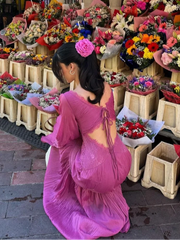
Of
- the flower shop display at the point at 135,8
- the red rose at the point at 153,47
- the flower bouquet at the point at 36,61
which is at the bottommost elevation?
the flower bouquet at the point at 36,61

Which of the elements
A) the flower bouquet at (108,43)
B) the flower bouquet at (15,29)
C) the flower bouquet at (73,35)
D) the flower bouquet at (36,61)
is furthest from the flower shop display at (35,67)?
the flower bouquet at (108,43)

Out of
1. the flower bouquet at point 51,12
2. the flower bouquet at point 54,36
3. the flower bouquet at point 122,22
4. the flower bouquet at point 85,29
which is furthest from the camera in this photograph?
the flower bouquet at point 51,12

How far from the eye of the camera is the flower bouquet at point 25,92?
11.6 ft

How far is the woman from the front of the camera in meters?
1.87

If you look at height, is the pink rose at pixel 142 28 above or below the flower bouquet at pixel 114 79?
above

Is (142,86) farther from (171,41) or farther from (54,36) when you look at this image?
(54,36)

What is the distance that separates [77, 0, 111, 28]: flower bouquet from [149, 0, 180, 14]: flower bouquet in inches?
27.7

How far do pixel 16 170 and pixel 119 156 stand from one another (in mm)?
1385

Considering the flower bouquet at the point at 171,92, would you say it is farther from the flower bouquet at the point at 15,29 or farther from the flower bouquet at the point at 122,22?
the flower bouquet at the point at 15,29

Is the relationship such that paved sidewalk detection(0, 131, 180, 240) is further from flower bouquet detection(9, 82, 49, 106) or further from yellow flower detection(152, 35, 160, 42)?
yellow flower detection(152, 35, 160, 42)

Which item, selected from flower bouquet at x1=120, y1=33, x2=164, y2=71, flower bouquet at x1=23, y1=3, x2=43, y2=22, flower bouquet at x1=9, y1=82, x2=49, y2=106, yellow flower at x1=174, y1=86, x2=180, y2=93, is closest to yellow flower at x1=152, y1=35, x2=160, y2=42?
flower bouquet at x1=120, y1=33, x2=164, y2=71

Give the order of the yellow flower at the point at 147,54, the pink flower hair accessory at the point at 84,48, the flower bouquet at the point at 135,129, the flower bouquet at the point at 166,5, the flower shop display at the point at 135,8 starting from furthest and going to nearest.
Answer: the flower shop display at the point at 135,8 < the flower bouquet at the point at 166,5 < the yellow flower at the point at 147,54 < the flower bouquet at the point at 135,129 < the pink flower hair accessory at the point at 84,48

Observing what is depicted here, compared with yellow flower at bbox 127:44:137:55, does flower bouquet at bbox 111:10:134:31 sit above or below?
above

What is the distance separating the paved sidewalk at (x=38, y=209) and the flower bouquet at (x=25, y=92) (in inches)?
33.6
